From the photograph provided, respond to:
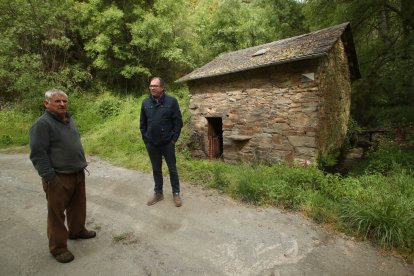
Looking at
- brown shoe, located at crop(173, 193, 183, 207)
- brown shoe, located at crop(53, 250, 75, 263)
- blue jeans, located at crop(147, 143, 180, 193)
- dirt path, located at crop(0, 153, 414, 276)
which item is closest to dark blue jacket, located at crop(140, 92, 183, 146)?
blue jeans, located at crop(147, 143, 180, 193)

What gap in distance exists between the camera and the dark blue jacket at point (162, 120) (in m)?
4.11

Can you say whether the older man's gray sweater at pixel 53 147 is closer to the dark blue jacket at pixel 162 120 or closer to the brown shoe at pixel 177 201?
the dark blue jacket at pixel 162 120

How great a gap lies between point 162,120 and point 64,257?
7.26 feet

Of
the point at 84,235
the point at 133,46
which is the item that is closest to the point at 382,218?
the point at 84,235

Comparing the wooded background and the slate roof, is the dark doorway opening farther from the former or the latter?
the wooded background

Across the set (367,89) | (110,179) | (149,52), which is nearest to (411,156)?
(367,89)

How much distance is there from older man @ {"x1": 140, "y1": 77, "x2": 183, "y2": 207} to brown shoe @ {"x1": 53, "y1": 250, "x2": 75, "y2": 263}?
1572 millimetres

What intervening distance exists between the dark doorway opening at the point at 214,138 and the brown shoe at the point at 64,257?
6822 millimetres

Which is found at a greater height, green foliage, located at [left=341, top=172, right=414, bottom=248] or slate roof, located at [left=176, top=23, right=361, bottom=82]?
slate roof, located at [left=176, top=23, right=361, bottom=82]

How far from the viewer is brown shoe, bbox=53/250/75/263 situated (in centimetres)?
290

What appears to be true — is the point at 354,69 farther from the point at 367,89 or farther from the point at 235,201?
the point at 235,201

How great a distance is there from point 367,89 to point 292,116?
6.89 m

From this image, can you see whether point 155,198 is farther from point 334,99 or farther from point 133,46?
point 133,46

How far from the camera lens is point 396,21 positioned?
11.8 m
